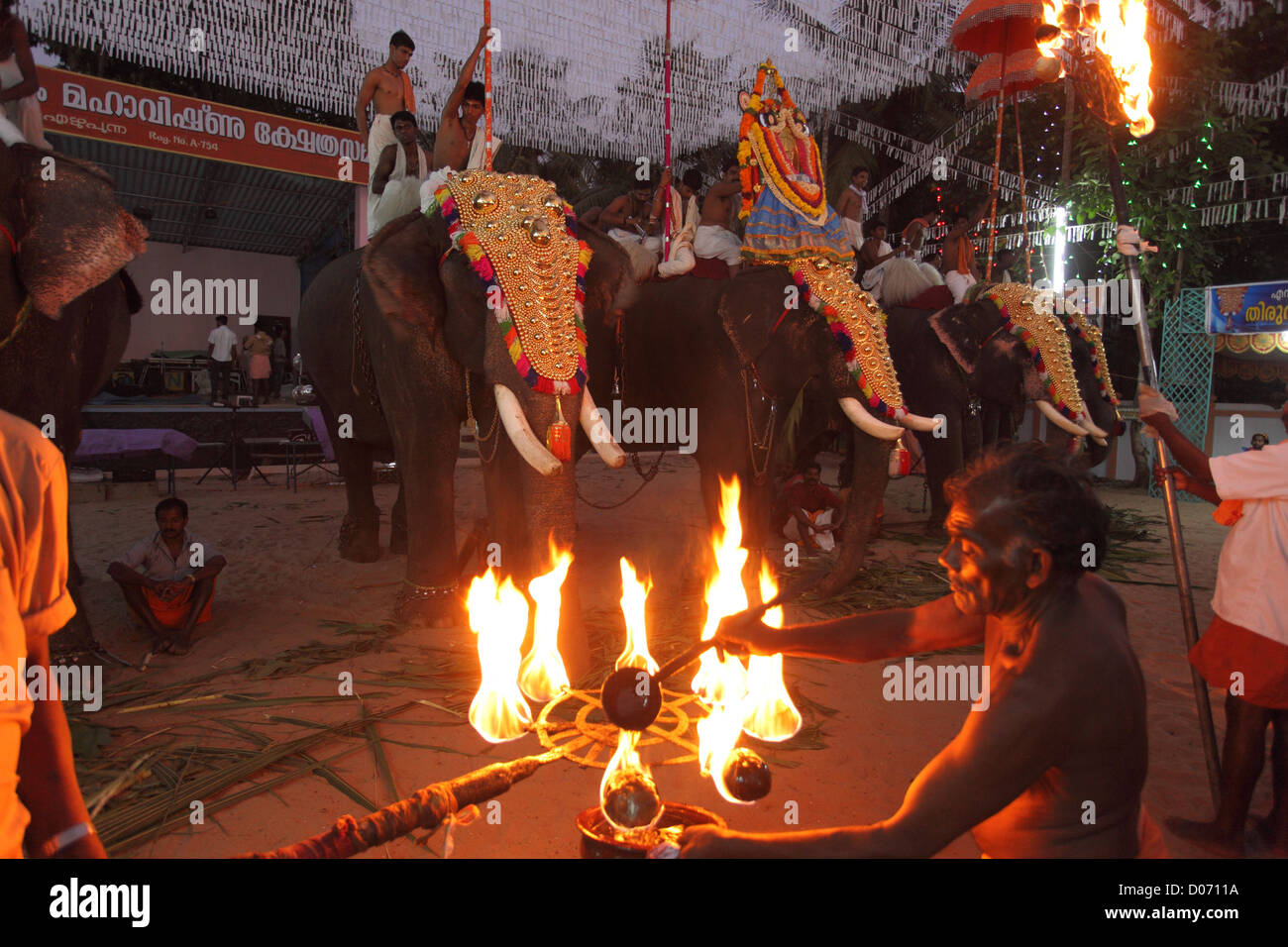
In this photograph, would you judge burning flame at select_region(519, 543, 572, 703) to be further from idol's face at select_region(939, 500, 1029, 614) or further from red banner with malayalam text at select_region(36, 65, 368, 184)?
red banner with malayalam text at select_region(36, 65, 368, 184)

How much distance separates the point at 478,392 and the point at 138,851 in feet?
11.1

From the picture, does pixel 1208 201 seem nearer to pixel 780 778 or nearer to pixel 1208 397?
pixel 1208 397

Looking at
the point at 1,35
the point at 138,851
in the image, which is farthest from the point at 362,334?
the point at 138,851

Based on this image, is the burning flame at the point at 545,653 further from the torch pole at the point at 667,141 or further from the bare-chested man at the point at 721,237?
the bare-chested man at the point at 721,237

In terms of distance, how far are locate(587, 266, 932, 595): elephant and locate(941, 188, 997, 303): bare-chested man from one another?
5158mm

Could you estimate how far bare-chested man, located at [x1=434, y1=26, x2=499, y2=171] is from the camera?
6.79 m

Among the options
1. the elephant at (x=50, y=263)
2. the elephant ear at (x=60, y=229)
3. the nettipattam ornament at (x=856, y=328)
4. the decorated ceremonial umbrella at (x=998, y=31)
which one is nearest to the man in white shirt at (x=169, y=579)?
the elephant at (x=50, y=263)

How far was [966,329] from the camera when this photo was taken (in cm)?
984

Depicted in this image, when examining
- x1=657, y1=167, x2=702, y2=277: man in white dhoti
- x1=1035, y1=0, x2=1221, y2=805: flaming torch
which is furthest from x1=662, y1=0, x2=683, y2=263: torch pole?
x1=1035, y1=0, x2=1221, y2=805: flaming torch

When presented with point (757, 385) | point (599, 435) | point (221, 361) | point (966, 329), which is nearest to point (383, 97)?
Result: point (757, 385)

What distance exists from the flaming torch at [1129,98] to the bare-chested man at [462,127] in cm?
434

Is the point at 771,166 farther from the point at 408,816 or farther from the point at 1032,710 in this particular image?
the point at 408,816
